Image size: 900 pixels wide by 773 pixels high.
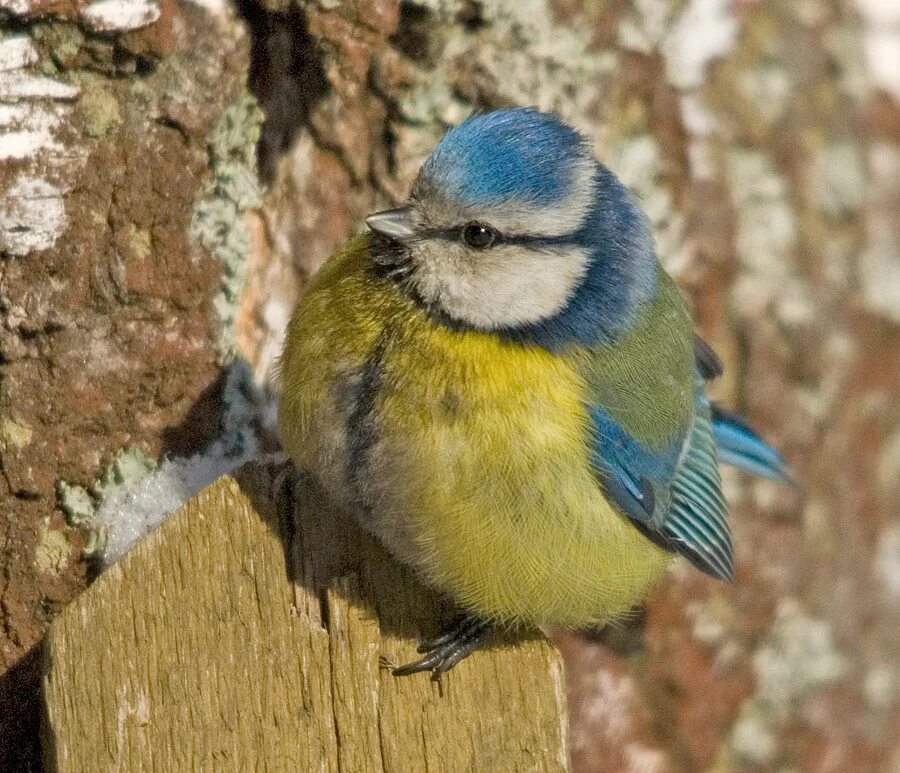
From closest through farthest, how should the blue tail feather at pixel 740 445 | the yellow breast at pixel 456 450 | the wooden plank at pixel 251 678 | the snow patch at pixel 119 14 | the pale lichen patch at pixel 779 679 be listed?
the wooden plank at pixel 251 678 → the yellow breast at pixel 456 450 → the snow patch at pixel 119 14 → the blue tail feather at pixel 740 445 → the pale lichen patch at pixel 779 679

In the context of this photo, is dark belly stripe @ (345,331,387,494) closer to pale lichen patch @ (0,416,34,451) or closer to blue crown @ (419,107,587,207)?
blue crown @ (419,107,587,207)

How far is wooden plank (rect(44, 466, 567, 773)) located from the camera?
1.73m

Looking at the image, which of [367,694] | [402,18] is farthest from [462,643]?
[402,18]

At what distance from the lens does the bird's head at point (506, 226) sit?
2131 millimetres

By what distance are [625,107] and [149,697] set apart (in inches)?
71.0

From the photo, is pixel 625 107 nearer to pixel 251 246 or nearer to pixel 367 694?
pixel 251 246

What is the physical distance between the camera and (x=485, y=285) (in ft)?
7.25

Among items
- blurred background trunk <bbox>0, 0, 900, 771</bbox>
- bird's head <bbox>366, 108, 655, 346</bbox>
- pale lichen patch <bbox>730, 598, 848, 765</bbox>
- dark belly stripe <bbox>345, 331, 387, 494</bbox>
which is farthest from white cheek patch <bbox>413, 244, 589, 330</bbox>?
pale lichen patch <bbox>730, 598, 848, 765</bbox>

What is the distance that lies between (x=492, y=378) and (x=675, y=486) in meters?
0.67

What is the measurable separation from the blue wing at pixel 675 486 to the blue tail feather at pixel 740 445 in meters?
0.10

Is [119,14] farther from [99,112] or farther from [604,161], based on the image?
[604,161]

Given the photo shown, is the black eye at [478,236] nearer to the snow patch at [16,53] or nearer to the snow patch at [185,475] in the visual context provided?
the snow patch at [185,475]

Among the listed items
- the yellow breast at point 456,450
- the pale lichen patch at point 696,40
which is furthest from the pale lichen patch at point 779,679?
the pale lichen patch at point 696,40

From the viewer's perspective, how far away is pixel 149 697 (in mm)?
1749
